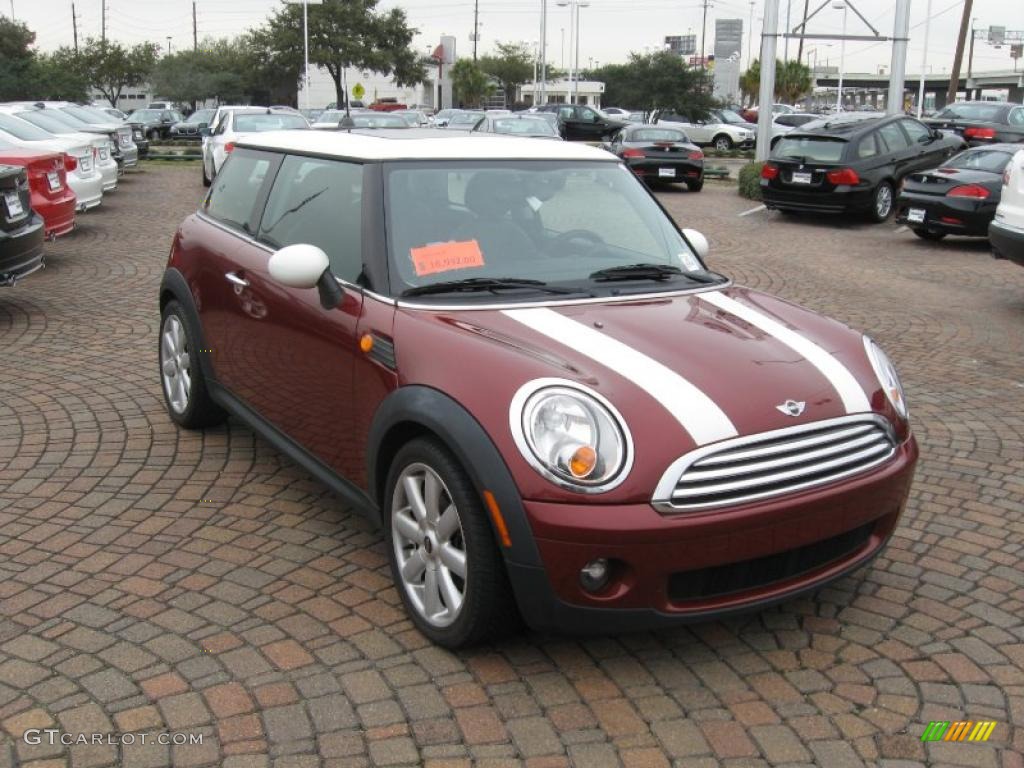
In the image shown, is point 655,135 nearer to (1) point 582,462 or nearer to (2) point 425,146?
(2) point 425,146

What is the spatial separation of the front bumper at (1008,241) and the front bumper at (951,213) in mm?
4075

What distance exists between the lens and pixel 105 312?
9031mm

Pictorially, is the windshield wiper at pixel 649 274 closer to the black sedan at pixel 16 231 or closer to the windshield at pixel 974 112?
the black sedan at pixel 16 231

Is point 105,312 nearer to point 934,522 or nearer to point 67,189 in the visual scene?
point 67,189

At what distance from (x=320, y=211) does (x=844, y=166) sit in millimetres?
13087

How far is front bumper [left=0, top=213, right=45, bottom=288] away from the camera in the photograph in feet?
26.7

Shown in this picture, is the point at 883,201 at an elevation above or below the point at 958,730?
above

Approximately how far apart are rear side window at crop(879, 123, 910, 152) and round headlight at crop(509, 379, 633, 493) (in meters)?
15.2

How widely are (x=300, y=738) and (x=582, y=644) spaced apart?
102cm

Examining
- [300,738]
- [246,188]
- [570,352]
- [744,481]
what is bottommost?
[300,738]

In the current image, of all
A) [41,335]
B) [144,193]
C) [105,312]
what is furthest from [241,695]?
[144,193]

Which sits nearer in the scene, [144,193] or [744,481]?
[744,481]

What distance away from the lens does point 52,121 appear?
16.8 meters
